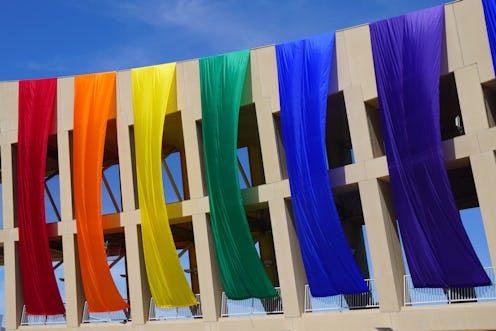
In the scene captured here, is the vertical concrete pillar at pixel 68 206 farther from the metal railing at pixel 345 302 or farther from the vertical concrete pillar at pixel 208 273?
the metal railing at pixel 345 302

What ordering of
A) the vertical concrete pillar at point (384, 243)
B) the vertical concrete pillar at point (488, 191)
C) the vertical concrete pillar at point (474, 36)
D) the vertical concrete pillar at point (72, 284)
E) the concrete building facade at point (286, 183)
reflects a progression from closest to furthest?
the vertical concrete pillar at point (488, 191)
the vertical concrete pillar at point (474, 36)
the concrete building facade at point (286, 183)
the vertical concrete pillar at point (384, 243)
the vertical concrete pillar at point (72, 284)

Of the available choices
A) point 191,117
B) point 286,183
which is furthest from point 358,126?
point 191,117

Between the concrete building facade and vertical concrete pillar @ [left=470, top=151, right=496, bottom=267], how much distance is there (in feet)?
0.12

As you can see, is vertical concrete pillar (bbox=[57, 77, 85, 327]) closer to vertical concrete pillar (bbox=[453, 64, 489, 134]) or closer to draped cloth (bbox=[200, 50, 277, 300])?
draped cloth (bbox=[200, 50, 277, 300])

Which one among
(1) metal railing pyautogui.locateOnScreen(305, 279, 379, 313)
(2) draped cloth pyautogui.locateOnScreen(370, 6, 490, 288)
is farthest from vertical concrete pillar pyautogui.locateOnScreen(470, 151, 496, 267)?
(1) metal railing pyautogui.locateOnScreen(305, 279, 379, 313)

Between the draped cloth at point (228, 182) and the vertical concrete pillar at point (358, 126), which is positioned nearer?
the vertical concrete pillar at point (358, 126)

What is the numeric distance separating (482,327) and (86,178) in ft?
68.1

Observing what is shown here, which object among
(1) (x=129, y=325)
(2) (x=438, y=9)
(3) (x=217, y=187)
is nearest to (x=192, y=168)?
(3) (x=217, y=187)

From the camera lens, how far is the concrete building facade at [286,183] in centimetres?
2284

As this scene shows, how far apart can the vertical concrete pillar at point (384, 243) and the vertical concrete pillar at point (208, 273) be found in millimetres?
7854

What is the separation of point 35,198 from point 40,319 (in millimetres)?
6676

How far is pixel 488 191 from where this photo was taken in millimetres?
22125

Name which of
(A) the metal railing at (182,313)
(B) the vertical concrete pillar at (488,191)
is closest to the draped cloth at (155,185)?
(A) the metal railing at (182,313)

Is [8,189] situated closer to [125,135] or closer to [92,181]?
[92,181]
